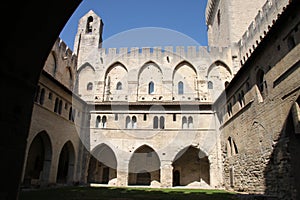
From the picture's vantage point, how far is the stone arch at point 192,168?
2519cm

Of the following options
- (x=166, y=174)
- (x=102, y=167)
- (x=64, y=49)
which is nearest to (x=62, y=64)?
(x=64, y=49)

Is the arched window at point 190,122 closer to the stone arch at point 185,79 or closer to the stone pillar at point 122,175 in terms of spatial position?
the stone arch at point 185,79

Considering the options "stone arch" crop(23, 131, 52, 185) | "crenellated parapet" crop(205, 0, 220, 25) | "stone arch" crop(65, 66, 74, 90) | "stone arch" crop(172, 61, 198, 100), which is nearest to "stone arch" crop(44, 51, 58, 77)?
"stone arch" crop(65, 66, 74, 90)

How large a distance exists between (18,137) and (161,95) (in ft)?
86.9

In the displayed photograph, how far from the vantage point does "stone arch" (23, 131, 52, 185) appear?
18.1 m

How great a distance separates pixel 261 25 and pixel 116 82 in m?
17.3

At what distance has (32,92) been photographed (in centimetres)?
234

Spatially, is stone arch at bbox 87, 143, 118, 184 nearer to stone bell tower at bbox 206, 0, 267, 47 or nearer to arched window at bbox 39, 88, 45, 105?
arched window at bbox 39, 88, 45, 105

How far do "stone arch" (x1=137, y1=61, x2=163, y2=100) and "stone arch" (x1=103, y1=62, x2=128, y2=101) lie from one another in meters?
1.88

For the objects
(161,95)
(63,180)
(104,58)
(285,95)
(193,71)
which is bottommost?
(63,180)

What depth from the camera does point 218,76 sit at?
2862 cm

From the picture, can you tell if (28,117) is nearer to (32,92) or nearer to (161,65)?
(32,92)

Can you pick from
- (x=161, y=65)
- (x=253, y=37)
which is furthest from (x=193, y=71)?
(x=253, y=37)

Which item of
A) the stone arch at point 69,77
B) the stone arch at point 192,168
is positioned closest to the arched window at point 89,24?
the stone arch at point 69,77
